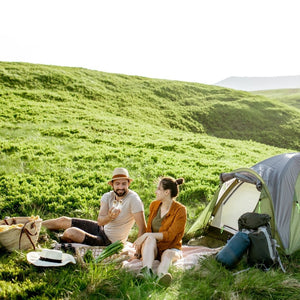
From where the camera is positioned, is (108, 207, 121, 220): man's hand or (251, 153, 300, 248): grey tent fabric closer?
(108, 207, 121, 220): man's hand

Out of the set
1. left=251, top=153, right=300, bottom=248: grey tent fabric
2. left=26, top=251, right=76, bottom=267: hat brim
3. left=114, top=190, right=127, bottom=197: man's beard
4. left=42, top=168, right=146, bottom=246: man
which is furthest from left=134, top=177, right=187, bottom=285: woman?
left=251, top=153, right=300, bottom=248: grey tent fabric

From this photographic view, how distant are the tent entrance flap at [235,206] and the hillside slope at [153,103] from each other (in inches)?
666

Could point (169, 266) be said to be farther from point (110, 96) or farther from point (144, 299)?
point (110, 96)

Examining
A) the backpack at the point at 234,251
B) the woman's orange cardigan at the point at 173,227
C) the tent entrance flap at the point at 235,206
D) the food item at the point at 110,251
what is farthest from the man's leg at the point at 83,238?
the tent entrance flap at the point at 235,206

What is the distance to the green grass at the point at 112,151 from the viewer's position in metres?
5.45

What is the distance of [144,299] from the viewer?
4.95 meters

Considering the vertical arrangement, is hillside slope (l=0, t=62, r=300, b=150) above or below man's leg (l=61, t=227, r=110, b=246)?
above

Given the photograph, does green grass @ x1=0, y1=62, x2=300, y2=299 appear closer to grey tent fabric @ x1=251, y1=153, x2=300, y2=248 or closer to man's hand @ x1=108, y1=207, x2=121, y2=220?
grey tent fabric @ x1=251, y1=153, x2=300, y2=248

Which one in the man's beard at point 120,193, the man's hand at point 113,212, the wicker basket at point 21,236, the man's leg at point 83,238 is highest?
the man's beard at point 120,193

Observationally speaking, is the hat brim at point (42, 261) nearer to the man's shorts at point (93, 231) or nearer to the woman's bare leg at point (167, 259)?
the man's shorts at point (93, 231)

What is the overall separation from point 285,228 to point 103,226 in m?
3.70

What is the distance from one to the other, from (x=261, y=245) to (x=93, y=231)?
332 cm

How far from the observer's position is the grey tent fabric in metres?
7.11

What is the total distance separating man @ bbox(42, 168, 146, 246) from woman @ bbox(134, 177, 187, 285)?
0.31m
